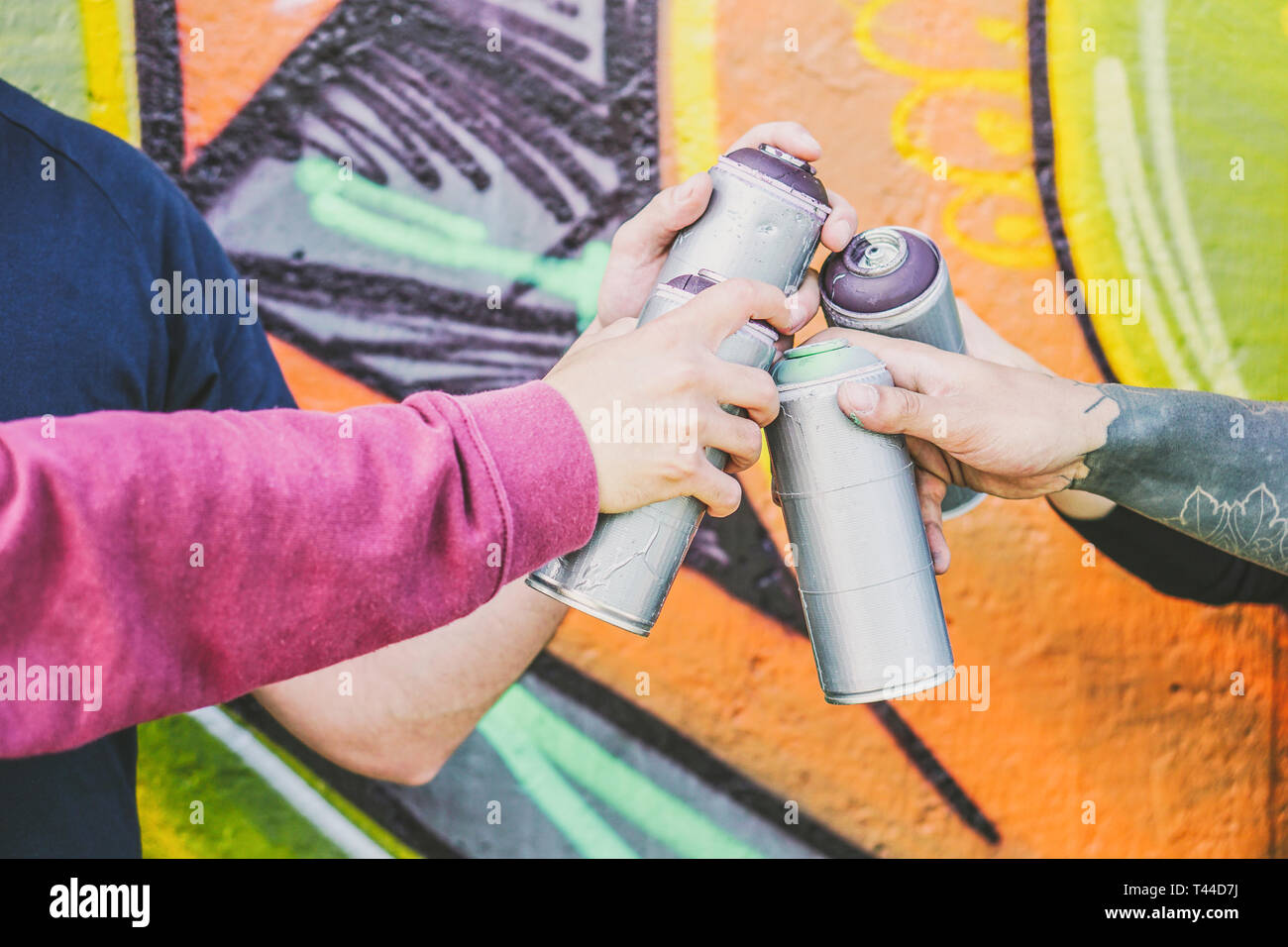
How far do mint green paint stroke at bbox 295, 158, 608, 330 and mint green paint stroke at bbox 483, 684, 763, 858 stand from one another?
0.78 metres

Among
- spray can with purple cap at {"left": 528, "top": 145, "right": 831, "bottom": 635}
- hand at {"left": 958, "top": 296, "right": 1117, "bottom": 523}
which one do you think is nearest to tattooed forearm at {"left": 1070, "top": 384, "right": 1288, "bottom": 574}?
hand at {"left": 958, "top": 296, "right": 1117, "bottom": 523}

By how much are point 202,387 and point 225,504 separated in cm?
61

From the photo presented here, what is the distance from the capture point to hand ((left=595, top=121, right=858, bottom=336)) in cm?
104

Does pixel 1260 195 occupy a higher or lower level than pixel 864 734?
higher

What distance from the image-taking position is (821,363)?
1.02 meters

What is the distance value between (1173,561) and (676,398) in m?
1.21

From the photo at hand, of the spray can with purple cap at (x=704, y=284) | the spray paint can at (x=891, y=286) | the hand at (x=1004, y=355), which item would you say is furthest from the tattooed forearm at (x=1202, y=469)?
the spray can with purple cap at (x=704, y=284)

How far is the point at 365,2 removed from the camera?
5.70 feet

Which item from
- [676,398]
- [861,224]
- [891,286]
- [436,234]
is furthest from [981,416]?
[436,234]

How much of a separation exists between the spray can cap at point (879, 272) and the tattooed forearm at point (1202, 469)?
36cm

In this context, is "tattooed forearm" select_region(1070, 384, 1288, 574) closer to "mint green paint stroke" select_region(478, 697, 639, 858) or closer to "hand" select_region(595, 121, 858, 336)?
"hand" select_region(595, 121, 858, 336)

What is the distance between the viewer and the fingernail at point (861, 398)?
0.99 m
